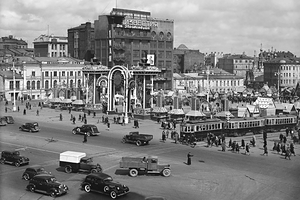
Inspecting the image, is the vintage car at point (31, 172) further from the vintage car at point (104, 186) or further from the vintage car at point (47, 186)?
the vintage car at point (104, 186)

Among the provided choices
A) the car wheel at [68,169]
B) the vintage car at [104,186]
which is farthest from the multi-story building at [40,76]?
the vintage car at [104,186]

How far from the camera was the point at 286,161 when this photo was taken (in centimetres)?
3919

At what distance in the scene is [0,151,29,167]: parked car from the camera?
35531mm

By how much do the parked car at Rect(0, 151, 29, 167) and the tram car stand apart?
62.9 feet

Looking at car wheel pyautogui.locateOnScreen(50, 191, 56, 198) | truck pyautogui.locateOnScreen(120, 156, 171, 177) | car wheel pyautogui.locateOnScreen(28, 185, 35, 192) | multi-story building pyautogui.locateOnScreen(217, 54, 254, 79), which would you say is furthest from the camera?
multi-story building pyautogui.locateOnScreen(217, 54, 254, 79)

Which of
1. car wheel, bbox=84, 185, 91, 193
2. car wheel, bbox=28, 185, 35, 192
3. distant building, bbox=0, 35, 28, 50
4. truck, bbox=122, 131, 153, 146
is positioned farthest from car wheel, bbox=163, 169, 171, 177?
distant building, bbox=0, 35, 28, 50

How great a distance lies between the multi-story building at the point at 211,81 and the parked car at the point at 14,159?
94.2 m

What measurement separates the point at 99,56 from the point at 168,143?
89.1 meters

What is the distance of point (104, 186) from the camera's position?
91.8ft

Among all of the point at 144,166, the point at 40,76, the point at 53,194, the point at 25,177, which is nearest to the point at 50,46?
the point at 40,76

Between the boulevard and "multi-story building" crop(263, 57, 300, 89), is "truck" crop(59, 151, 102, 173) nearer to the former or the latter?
the boulevard

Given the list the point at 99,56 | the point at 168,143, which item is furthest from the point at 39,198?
the point at 99,56

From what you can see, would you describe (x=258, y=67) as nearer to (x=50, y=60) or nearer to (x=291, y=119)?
(x=50, y=60)

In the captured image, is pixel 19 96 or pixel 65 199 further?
pixel 19 96
